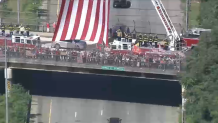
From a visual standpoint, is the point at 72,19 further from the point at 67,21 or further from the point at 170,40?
the point at 170,40

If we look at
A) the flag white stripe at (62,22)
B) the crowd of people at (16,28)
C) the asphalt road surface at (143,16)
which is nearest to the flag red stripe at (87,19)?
the flag white stripe at (62,22)

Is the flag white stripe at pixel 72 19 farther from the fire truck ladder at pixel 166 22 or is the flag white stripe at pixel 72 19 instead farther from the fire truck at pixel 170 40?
the fire truck ladder at pixel 166 22

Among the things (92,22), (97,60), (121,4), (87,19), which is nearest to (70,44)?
(97,60)

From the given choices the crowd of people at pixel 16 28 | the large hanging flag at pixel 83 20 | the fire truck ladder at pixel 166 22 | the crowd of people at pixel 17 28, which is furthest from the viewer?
the crowd of people at pixel 16 28

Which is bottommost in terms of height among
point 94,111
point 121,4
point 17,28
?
point 94,111

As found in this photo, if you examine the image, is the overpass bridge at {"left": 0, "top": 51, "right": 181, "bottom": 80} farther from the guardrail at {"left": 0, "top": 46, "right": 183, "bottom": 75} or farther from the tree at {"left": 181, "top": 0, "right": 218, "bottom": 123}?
the tree at {"left": 181, "top": 0, "right": 218, "bottom": 123}

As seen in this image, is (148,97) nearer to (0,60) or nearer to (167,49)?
(167,49)

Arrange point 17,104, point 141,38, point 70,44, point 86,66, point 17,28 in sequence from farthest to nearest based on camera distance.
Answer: point 17,28 < point 141,38 < point 70,44 < point 86,66 < point 17,104

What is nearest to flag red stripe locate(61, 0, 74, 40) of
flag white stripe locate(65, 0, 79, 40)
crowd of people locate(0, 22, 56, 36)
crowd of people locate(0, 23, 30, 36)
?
flag white stripe locate(65, 0, 79, 40)
